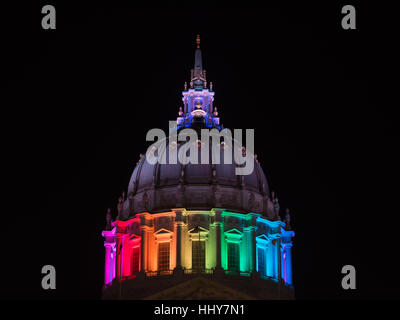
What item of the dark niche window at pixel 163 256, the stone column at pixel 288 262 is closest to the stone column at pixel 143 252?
the dark niche window at pixel 163 256

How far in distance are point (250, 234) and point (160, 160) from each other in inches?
499

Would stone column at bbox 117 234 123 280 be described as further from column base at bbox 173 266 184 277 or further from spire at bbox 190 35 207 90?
spire at bbox 190 35 207 90

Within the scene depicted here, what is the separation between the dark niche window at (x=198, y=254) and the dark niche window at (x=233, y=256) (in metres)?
2.63

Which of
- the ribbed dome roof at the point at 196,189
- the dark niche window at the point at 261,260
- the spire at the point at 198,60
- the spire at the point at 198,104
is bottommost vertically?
the dark niche window at the point at 261,260

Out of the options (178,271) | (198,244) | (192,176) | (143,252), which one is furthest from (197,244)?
(192,176)

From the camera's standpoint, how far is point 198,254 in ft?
274

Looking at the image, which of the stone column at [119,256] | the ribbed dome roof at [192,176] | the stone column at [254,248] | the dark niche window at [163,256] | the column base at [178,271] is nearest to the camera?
the column base at [178,271]

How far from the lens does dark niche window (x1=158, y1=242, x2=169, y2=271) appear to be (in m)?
83.5

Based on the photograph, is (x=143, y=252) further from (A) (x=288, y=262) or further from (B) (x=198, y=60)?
(B) (x=198, y=60)

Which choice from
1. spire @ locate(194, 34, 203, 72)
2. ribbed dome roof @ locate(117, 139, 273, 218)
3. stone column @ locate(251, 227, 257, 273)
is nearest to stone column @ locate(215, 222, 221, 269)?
ribbed dome roof @ locate(117, 139, 273, 218)

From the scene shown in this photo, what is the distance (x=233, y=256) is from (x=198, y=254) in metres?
3.52

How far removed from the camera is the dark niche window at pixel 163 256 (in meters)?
83.5

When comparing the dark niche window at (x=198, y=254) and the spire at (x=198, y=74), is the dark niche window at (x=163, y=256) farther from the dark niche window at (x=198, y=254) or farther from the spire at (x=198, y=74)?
the spire at (x=198, y=74)

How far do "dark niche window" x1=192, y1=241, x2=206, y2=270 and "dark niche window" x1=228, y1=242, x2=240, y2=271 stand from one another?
2.63 m
